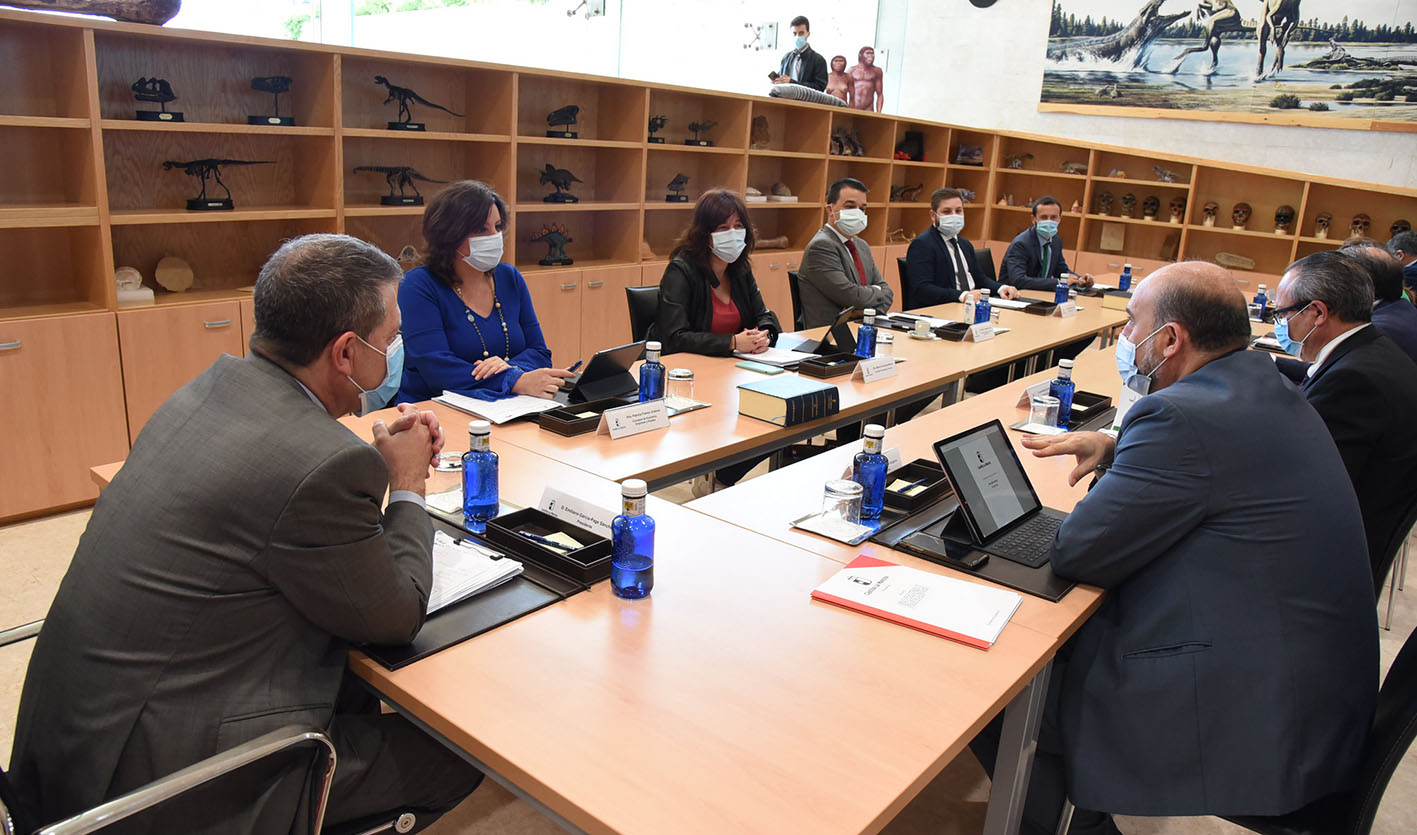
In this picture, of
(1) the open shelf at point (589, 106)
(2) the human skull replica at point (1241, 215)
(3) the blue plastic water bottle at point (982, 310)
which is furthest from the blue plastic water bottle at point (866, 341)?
(2) the human skull replica at point (1241, 215)

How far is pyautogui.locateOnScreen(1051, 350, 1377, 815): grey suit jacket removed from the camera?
165 centimetres

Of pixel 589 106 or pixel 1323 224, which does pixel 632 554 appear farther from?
pixel 1323 224

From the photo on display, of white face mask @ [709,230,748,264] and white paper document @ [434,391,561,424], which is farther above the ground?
white face mask @ [709,230,748,264]

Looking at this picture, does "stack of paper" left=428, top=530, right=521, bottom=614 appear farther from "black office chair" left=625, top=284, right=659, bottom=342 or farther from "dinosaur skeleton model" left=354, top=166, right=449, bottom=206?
"dinosaur skeleton model" left=354, top=166, right=449, bottom=206

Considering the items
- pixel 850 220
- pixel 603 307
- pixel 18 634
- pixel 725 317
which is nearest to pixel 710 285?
pixel 725 317

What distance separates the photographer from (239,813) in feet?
4.34

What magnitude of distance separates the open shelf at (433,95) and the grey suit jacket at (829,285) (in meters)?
1.75

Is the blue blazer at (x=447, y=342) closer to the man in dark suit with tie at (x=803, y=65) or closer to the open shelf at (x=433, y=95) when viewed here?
the open shelf at (x=433, y=95)

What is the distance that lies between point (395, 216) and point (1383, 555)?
4.50 m

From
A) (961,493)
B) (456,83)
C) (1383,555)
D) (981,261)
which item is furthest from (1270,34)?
(961,493)

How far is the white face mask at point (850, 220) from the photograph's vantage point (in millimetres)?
4953

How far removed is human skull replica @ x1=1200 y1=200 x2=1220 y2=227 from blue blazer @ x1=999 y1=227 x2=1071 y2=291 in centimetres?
280

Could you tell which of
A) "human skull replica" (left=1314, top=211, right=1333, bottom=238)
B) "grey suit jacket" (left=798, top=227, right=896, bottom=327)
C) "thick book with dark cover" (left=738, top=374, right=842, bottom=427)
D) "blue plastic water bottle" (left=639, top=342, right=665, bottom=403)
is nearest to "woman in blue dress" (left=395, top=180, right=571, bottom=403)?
"blue plastic water bottle" (left=639, top=342, right=665, bottom=403)

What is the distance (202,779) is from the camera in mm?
1214
